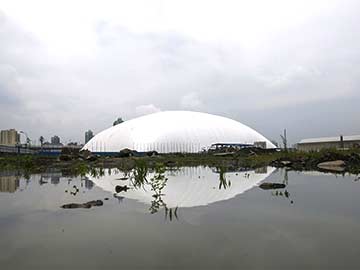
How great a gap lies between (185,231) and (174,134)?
143 feet

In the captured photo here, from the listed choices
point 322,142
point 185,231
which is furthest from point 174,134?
point 322,142

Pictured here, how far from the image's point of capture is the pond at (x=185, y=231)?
397cm

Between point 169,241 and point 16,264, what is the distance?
6.56 feet

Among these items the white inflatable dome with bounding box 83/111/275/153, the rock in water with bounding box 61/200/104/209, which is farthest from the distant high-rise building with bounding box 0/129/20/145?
the rock in water with bounding box 61/200/104/209

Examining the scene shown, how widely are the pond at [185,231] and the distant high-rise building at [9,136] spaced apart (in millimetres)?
95012

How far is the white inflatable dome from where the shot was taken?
47.9 metres

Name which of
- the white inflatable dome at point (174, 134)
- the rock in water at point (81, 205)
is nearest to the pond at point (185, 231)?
the rock in water at point (81, 205)

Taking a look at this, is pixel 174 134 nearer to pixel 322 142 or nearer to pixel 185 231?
pixel 185 231

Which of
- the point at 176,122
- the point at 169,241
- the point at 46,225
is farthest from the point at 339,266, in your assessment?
the point at 176,122

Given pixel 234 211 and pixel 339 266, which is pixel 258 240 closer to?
pixel 339 266

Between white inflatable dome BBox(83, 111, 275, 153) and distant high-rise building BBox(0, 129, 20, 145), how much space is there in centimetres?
4705

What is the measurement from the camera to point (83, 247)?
455cm

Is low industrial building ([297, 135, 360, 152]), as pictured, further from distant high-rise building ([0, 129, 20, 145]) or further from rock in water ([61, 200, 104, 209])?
distant high-rise building ([0, 129, 20, 145])

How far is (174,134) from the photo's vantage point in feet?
160
